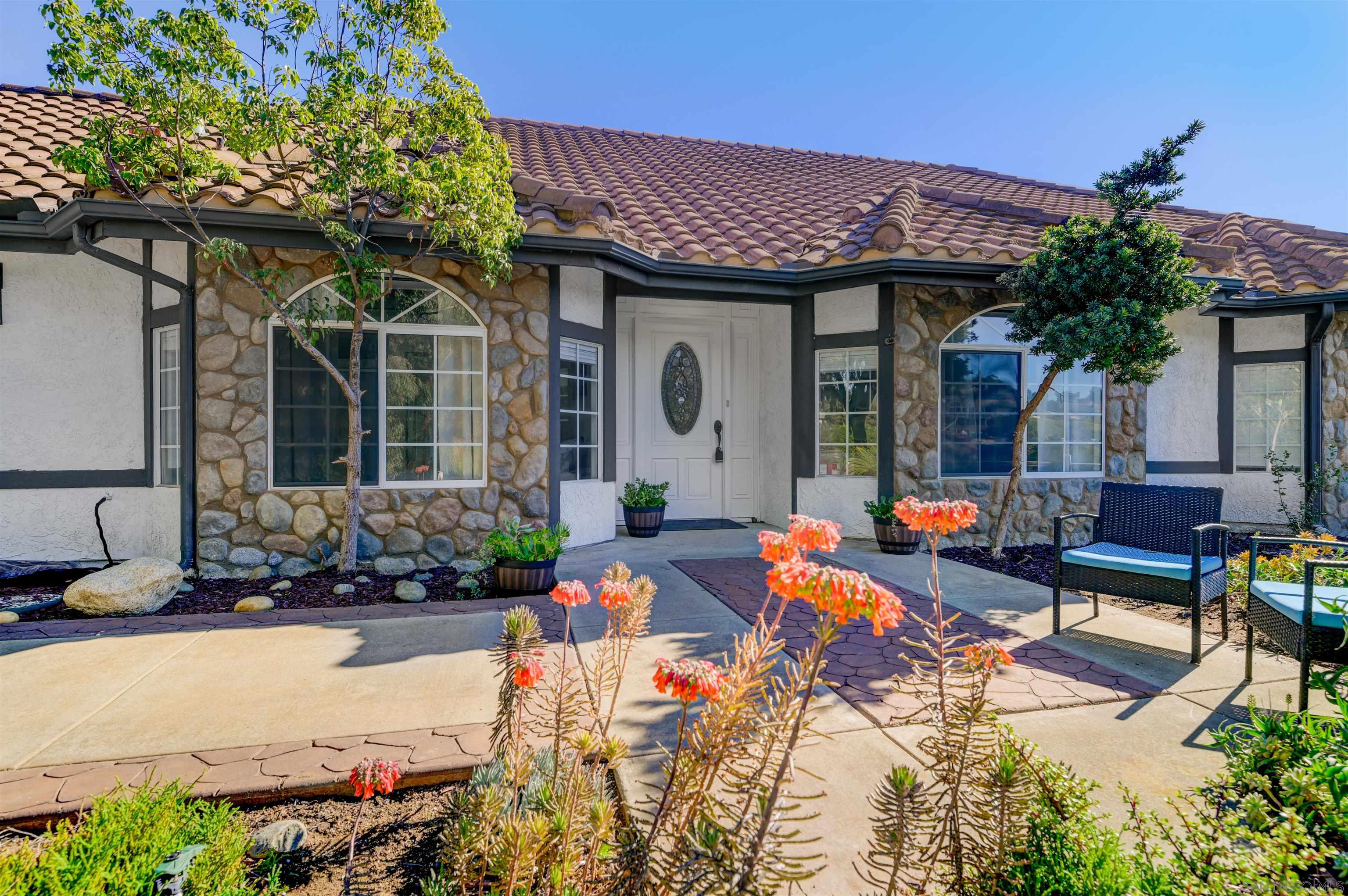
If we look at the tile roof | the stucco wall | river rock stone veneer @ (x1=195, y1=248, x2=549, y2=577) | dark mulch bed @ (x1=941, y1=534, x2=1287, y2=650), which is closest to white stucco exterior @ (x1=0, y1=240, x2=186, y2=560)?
river rock stone veneer @ (x1=195, y1=248, x2=549, y2=577)

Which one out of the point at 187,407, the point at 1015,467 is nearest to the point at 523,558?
the point at 187,407

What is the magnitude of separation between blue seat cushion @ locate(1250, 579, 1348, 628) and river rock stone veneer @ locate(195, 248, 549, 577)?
198 inches

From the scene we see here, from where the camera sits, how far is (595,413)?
702 cm

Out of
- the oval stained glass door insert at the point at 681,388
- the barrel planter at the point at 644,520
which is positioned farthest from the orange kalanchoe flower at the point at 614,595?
the oval stained glass door insert at the point at 681,388

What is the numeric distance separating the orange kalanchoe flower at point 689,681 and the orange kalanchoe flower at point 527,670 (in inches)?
17.7

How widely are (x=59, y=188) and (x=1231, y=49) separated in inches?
480

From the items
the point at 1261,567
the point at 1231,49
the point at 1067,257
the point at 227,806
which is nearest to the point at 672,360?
the point at 1067,257

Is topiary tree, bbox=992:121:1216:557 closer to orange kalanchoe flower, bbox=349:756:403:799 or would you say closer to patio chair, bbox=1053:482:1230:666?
patio chair, bbox=1053:482:1230:666

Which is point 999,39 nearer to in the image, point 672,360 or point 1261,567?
point 672,360

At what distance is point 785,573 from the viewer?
1.21 metres

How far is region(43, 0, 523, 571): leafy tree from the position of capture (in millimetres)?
4348

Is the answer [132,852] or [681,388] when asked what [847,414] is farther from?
[132,852]

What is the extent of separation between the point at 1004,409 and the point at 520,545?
18.1 ft

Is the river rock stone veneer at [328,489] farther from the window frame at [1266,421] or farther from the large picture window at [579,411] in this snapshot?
the window frame at [1266,421]
